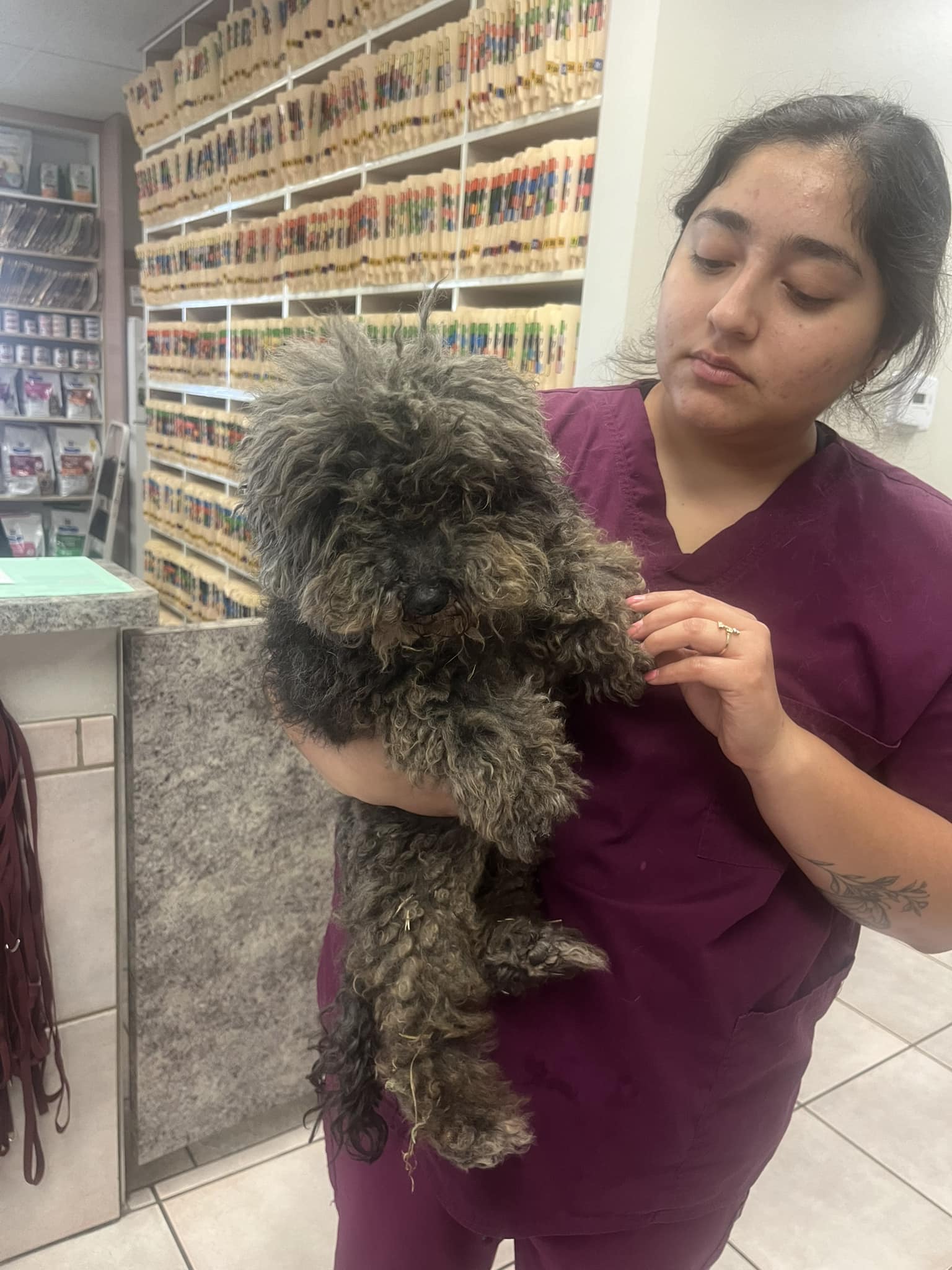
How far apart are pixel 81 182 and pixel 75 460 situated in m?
1.51

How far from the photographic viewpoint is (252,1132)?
6.49 feet

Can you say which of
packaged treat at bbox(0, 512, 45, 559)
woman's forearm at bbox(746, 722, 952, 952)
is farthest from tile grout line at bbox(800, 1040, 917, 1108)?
packaged treat at bbox(0, 512, 45, 559)

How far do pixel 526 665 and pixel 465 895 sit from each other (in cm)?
27

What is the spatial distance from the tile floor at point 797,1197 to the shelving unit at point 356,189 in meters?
1.39

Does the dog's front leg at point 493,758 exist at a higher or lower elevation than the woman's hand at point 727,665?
lower

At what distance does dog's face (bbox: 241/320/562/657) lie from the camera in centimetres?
77

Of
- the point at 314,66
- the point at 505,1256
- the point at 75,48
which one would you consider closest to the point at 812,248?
the point at 505,1256

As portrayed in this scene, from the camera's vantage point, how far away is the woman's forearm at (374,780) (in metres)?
0.88

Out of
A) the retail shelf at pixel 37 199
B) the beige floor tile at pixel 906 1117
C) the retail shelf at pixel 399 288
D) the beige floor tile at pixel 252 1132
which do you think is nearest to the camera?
the beige floor tile at pixel 252 1132

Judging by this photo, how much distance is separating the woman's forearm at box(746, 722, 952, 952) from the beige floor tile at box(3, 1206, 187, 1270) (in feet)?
5.26

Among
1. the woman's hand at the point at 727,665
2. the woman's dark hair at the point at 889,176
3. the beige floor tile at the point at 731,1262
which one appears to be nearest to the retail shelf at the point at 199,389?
the woman's dark hair at the point at 889,176

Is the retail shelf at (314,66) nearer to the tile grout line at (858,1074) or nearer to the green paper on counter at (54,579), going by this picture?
the green paper on counter at (54,579)

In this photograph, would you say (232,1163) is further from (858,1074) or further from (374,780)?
(858,1074)

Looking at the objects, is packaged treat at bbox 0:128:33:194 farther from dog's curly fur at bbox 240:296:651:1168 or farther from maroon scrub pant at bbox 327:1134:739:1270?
maroon scrub pant at bbox 327:1134:739:1270
